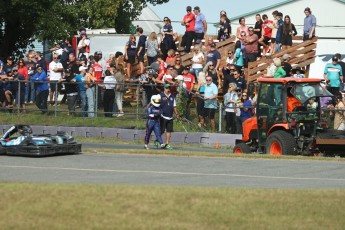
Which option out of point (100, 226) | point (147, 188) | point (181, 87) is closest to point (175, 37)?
point (181, 87)

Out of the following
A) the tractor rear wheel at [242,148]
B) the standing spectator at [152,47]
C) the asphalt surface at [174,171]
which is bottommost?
the asphalt surface at [174,171]

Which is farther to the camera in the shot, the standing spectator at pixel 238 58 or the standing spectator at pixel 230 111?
the standing spectator at pixel 238 58

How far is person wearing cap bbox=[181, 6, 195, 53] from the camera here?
34.9 m

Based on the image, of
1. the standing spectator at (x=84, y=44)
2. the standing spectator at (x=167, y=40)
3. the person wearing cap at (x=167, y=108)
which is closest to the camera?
the person wearing cap at (x=167, y=108)

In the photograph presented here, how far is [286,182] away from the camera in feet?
56.7

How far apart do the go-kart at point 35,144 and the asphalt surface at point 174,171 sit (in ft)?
0.82

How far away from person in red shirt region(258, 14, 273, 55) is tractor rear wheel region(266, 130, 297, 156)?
1024 centimetres

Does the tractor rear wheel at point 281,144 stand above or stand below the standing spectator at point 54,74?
below

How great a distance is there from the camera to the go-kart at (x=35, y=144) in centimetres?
2217

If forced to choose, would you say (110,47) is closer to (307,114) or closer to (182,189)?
(307,114)

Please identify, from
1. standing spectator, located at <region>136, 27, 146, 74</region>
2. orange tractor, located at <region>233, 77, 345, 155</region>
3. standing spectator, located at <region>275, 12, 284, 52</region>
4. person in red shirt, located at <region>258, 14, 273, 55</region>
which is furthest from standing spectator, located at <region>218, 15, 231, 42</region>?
orange tractor, located at <region>233, 77, 345, 155</region>

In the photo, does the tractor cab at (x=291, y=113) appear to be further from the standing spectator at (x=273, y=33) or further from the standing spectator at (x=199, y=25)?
the standing spectator at (x=199, y=25)

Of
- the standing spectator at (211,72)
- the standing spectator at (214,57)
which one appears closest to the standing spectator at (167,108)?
the standing spectator at (211,72)

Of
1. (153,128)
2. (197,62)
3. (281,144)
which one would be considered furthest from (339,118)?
(197,62)
